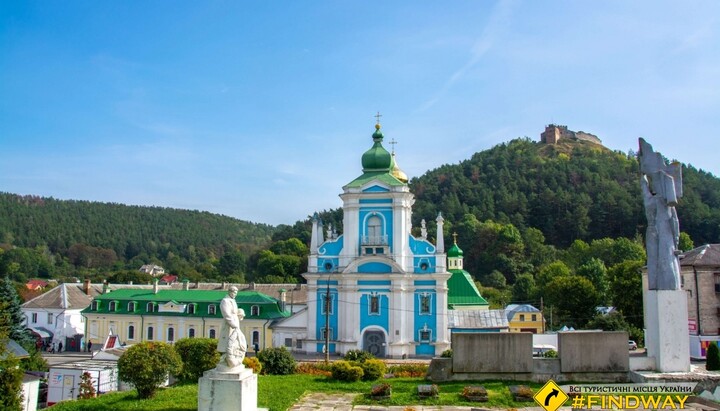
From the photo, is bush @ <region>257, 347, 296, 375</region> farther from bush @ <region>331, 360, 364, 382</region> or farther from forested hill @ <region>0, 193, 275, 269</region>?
forested hill @ <region>0, 193, 275, 269</region>

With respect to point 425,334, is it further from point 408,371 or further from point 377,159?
point 408,371

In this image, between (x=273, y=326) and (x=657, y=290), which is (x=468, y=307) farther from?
(x=657, y=290)

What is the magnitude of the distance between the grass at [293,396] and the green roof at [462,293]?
2526cm

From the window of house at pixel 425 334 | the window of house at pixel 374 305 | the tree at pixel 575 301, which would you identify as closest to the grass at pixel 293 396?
the window of house at pixel 374 305

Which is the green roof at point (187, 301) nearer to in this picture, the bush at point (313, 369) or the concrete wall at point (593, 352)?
the bush at point (313, 369)

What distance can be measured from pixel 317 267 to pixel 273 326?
4862 mm

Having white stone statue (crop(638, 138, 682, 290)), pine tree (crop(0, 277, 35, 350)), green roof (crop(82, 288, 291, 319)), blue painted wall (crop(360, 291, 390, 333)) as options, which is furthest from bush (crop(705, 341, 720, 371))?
pine tree (crop(0, 277, 35, 350))

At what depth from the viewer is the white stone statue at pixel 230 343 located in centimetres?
1415

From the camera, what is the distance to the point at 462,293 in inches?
1797

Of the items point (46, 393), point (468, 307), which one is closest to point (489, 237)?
point (468, 307)

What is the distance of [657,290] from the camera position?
17.5 meters

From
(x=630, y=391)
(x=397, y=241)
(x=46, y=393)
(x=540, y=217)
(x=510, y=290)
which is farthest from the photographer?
(x=540, y=217)

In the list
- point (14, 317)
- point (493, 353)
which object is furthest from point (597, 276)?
point (14, 317)

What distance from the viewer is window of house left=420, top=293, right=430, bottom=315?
37.3 m
